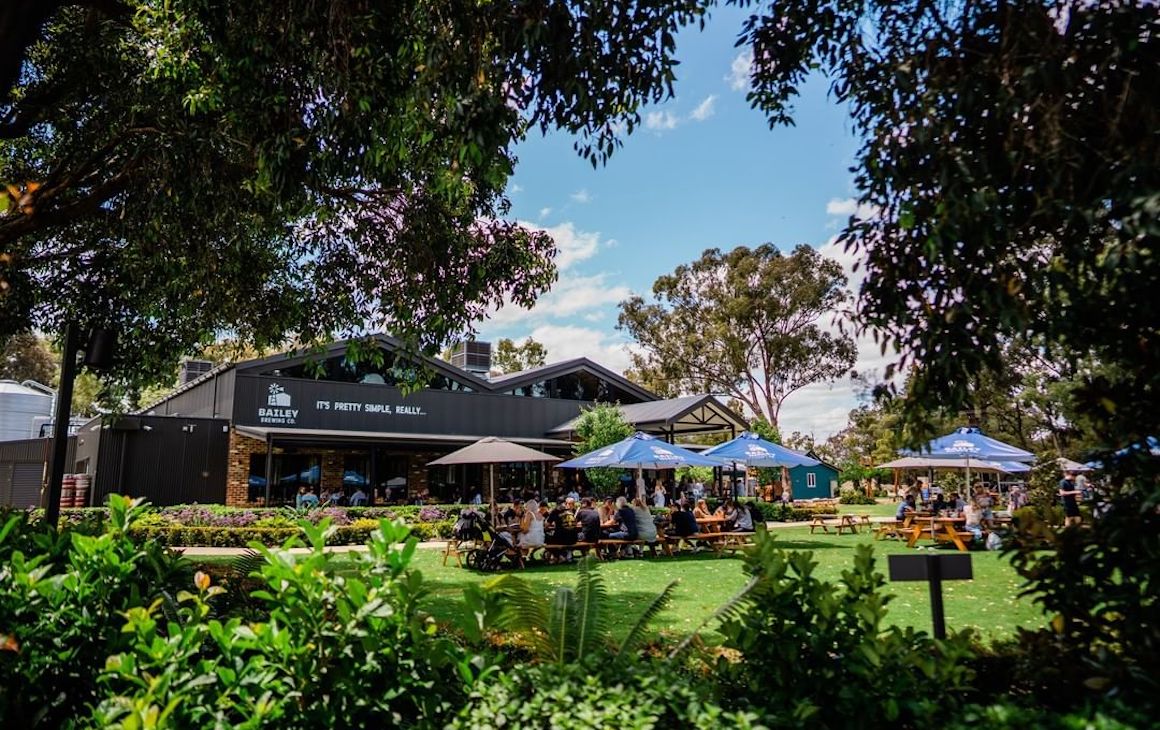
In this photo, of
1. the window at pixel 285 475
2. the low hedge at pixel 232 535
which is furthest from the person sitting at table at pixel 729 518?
the window at pixel 285 475

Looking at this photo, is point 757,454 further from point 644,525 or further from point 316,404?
point 316,404

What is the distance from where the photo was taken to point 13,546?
421 cm

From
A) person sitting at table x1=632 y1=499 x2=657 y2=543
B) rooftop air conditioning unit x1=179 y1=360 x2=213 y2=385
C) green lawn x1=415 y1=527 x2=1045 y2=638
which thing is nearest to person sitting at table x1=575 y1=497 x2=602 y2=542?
green lawn x1=415 y1=527 x2=1045 y2=638

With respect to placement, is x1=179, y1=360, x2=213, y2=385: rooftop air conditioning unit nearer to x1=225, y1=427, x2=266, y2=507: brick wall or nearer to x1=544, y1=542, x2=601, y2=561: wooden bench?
x1=225, y1=427, x2=266, y2=507: brick wall

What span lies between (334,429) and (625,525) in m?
14.1

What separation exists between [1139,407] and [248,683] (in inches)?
138

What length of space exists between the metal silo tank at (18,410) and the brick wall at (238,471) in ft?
62.0

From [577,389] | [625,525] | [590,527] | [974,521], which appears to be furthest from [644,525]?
[577,389]

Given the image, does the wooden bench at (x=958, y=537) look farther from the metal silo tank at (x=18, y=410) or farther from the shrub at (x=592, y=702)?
the metal silo tank at (x=18, y=410)

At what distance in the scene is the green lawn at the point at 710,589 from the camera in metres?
7.39

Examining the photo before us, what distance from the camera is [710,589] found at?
9.68 metres

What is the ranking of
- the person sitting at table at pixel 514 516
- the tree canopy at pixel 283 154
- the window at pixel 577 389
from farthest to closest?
the window at pixel 577 389 < the person sitting at table at pixel 514 516 < the tree canopy at pixel 283 154

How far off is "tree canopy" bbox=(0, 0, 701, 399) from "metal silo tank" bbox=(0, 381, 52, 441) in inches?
1224

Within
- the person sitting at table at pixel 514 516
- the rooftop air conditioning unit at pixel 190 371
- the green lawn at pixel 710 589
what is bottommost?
the green lawn at pixel 710 589
